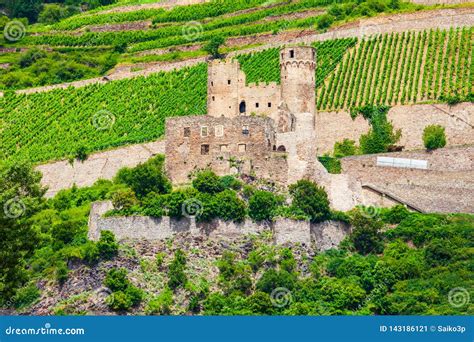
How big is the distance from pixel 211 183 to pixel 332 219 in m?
5.07

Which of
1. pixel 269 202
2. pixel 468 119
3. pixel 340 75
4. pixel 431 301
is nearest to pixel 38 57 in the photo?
pixel 340 75

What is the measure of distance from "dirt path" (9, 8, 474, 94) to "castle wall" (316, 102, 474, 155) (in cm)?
814

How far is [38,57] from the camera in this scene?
9350 cm

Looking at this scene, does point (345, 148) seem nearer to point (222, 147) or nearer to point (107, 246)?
point (222, 147)

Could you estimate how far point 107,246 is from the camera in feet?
167

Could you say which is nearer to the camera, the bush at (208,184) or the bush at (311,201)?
the bush at (311,201)

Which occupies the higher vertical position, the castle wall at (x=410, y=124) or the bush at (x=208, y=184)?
the castle wall at (x=410, y=124)

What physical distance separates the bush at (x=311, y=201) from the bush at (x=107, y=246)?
7289 millimetres

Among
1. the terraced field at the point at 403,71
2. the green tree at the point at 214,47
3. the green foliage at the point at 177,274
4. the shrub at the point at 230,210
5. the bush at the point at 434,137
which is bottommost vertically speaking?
the green foliage at the point at 177,274

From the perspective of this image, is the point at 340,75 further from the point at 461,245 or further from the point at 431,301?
the point at 431,301

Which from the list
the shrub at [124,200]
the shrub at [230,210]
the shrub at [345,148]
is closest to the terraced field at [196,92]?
the shrub at [345,148]

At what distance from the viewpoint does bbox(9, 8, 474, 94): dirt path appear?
73.4 metres

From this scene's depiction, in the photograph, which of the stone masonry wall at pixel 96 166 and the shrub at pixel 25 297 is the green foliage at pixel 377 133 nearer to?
the stone masonry wall at pixel 96 166

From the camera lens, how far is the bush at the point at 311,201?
5272 cm
